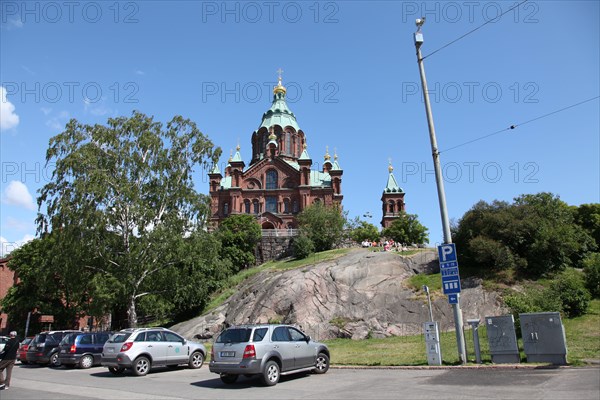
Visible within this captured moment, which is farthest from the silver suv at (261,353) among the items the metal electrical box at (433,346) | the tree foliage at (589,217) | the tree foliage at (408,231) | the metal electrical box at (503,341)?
the tree foliage at (408,231)

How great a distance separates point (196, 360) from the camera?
55.1 feet

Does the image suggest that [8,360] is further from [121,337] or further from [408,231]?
[408,231]

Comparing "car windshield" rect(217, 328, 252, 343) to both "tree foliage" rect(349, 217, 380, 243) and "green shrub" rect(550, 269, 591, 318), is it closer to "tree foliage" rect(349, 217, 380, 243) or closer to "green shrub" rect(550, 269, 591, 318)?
"green shrub" rect(550, 269, 591, 318)

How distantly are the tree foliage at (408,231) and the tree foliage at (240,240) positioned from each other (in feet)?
66.0

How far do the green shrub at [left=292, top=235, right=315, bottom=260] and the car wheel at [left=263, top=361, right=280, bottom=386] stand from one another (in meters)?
36.1

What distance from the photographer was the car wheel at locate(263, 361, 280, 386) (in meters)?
11.4

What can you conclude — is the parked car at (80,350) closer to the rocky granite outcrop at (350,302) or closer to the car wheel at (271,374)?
the car wheel at (271,374)

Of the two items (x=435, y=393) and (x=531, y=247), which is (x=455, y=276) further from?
(x=531, y=247)

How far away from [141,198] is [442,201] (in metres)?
20.4

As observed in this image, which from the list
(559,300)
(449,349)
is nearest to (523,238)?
(559,300)

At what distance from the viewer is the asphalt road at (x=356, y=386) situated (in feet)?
29.3

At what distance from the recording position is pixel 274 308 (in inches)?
1247

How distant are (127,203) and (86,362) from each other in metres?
11.2

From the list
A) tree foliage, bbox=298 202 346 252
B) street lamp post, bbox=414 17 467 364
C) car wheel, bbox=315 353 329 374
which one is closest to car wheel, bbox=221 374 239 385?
car wheel, bbox=315 353 329 374
